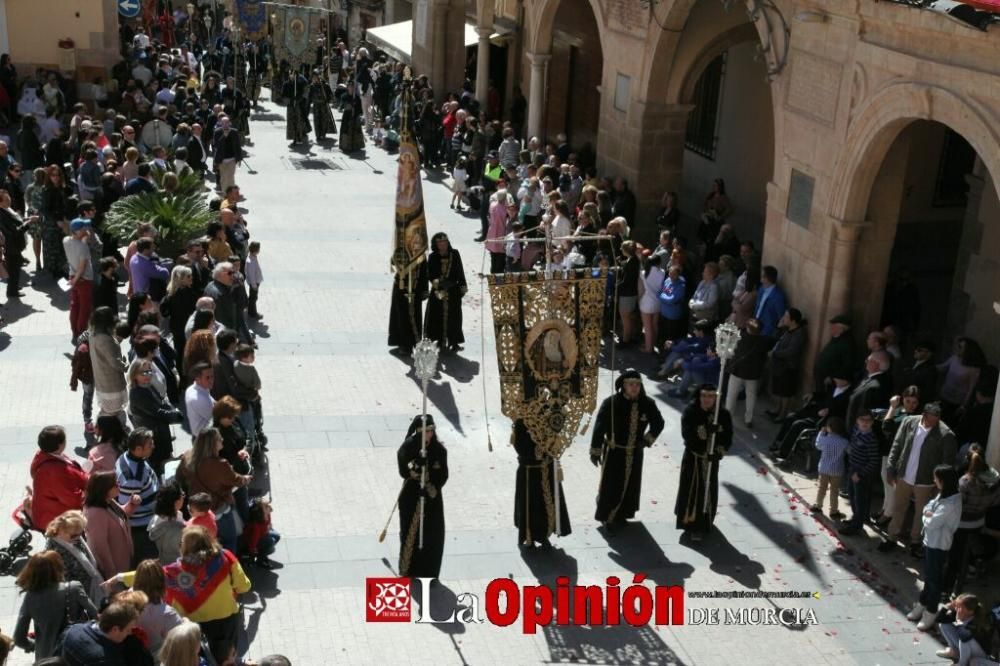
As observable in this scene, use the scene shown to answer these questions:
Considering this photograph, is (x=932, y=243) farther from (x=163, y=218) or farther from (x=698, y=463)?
(x=163, y=218)

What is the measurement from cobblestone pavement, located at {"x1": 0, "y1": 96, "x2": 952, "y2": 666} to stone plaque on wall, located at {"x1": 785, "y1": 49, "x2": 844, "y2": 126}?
340 centimetres

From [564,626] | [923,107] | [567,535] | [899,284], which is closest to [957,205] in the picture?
[899,284]

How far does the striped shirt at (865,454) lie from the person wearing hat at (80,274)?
7.85m

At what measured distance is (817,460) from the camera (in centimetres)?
1236

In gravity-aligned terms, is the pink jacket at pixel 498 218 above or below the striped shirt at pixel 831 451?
above

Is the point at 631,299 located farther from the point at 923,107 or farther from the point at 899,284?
the point at 923,107

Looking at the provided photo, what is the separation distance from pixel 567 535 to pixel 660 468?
183 cm

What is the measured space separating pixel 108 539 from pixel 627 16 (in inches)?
492

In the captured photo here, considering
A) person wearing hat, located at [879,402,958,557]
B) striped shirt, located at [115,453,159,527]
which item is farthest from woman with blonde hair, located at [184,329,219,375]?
person wearing hat, located at [879,402,958,557]

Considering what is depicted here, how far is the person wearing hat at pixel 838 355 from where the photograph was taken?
12766mm

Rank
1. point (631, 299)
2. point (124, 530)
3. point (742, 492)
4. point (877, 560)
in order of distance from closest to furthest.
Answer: point (124, 530), point (877, 560), point (742, 492), point (631, 299)

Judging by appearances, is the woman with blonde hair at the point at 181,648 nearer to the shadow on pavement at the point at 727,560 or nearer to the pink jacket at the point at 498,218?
the shadow on pavement at the point at 727,560

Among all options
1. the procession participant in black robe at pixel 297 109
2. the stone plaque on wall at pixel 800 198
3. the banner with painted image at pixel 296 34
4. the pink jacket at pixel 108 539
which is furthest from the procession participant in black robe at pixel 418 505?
the banner with painted image at pixel 296 34

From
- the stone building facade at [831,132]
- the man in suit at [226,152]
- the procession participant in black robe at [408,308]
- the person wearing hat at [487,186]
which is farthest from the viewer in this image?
the man in suit at [226,152]
